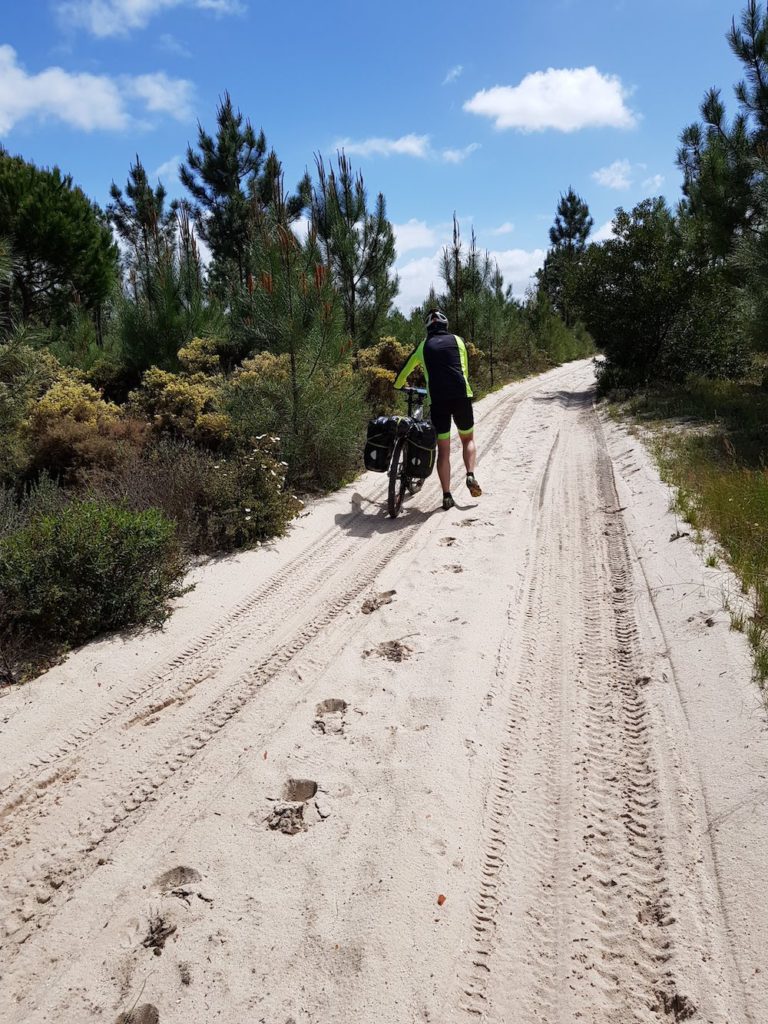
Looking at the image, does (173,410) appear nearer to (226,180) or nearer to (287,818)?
(287,818)

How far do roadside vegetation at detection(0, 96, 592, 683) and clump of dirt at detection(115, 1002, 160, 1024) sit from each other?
7.63 ft

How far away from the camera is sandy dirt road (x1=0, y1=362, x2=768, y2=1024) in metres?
1.98

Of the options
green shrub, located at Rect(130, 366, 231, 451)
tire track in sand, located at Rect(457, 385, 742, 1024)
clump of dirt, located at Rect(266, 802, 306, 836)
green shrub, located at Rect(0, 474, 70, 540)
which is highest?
green shrub, located at Rect(130, 366, 231, 451)

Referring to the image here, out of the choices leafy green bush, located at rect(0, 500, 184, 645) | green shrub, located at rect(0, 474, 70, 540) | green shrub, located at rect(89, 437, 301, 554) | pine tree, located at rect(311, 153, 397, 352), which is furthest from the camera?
pine tree, located at rect(311, 153, 397, 352)

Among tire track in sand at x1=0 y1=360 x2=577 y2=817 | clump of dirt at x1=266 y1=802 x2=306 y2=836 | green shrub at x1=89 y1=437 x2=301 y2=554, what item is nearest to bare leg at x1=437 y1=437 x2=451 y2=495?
tire track in sand at x1=0 y1=360 x2=577 y2=817

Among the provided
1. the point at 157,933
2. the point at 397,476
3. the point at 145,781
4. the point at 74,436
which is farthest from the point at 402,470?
the point at 157,933

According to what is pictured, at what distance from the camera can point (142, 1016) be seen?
1.89 metres

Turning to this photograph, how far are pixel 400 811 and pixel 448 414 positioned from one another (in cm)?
474

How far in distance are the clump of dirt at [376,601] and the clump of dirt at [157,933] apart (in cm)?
245

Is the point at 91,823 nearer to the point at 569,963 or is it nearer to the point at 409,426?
the point at 569,963

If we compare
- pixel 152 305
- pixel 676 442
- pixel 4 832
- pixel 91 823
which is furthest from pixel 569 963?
pixel 152 305

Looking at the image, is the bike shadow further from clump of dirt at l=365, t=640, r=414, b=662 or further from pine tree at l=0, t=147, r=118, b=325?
pine tree at l=0, t=147, r=118, b=325

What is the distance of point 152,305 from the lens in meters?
11.8

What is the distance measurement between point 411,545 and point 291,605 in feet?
4.84
